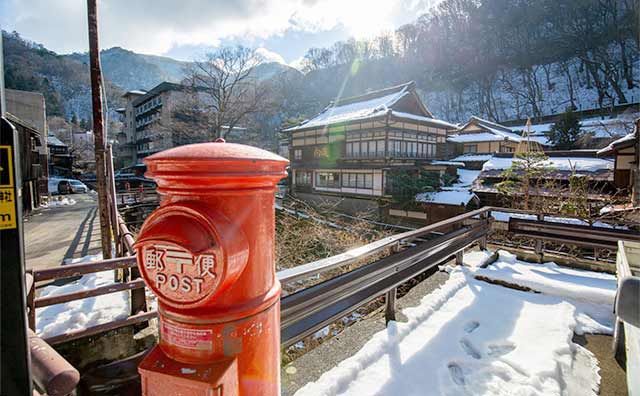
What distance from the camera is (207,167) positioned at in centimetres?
95

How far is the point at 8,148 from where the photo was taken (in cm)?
84

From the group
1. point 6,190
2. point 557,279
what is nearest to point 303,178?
point 557,279

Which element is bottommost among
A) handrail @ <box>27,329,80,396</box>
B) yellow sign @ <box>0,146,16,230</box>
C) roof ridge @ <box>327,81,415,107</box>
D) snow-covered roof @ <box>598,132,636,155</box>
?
handrail @ <box>27,329,80,396</box>

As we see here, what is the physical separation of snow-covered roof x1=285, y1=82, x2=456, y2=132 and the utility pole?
610 inches

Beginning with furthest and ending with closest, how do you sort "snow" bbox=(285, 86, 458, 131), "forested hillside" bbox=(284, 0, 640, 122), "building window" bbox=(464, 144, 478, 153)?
Result: 1. "forested hillside" bbox=(284, 0, 640, 122)
2. "building window" bbox=(464, 144, 478, 153)
3. "snow" bbox=(285, 86, 458, 131)

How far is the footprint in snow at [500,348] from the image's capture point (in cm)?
234

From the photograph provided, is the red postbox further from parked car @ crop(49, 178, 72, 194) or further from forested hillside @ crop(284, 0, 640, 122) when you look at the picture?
forested hillside @ crop(284, 0, 640, 122)

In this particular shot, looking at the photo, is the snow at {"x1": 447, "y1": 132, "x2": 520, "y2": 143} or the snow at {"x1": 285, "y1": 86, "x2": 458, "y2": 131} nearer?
the snow at {"x1": 285, "y1": 86, "x2": 458, "y2": 131}

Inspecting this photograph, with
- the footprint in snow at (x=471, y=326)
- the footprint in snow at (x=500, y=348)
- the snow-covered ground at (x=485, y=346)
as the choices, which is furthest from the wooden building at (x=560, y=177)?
the footprint in snow at (x=500, y=348)

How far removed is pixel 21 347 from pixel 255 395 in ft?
2.30

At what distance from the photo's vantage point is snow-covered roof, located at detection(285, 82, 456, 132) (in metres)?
20.2

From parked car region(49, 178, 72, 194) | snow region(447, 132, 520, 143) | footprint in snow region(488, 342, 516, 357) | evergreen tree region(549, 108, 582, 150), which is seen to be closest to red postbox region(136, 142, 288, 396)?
footprint in snow region(488, 342, 516, 357)

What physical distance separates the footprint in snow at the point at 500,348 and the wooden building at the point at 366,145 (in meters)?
16.5

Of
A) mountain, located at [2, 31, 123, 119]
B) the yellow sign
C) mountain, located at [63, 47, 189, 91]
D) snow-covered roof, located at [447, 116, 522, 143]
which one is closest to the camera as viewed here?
the yellow sign
